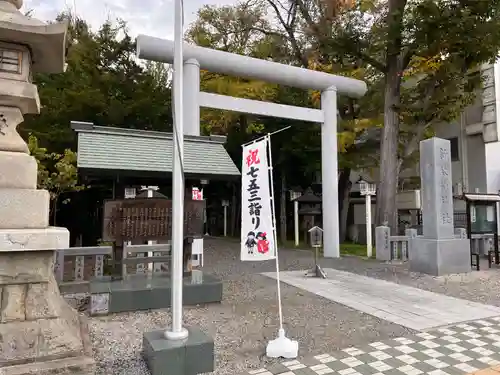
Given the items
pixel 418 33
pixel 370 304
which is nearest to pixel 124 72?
pixel 418 33

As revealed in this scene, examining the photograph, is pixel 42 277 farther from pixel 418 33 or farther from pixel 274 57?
pixel 274 57

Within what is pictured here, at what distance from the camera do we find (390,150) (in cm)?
1345

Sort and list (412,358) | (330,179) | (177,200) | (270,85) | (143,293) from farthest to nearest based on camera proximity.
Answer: (270,85), (330,179), (143,293), (412,358), (177,200)

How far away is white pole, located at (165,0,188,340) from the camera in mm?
3715

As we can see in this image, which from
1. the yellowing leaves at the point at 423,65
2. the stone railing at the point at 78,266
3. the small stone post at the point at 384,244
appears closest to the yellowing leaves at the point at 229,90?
the yellowing leaves at the point at 423,65

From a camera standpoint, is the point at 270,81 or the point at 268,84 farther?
the point at 268,84

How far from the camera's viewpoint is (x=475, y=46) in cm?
1162

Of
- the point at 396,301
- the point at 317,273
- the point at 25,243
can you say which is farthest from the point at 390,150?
the point at 25,243

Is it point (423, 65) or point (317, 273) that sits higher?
point (423, 65)

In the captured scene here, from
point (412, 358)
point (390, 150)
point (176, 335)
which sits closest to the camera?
point (176, 335)

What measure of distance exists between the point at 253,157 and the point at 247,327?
2322 mm

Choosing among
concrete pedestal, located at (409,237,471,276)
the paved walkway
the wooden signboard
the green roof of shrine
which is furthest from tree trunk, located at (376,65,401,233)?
the wooden signboard

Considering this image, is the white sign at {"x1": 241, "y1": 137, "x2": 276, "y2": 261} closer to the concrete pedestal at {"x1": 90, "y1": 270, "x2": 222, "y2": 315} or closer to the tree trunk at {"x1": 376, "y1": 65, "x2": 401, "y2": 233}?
the concrete pedestal at {"x1": 90, "y1": 270, "x2": 222, "y2": 315}

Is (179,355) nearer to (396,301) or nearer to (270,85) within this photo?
(396,301)
